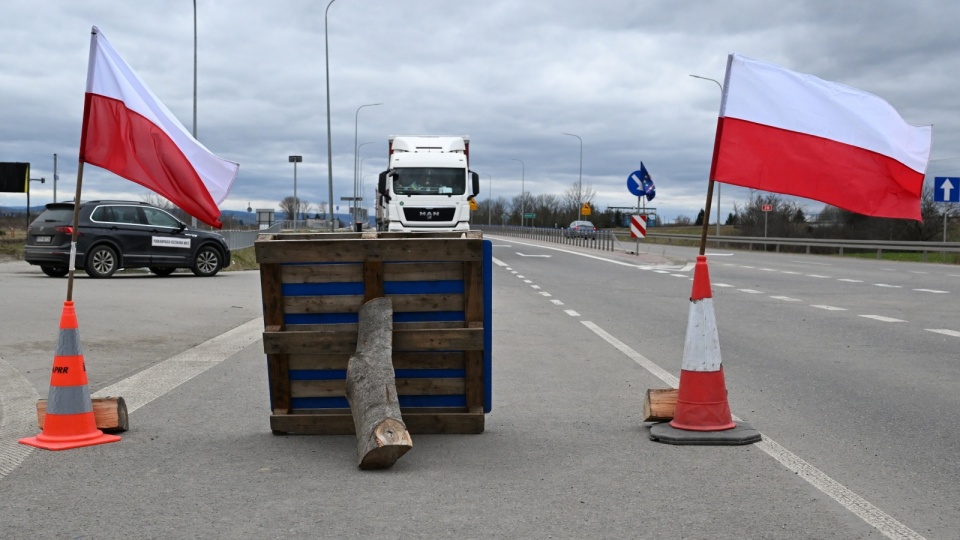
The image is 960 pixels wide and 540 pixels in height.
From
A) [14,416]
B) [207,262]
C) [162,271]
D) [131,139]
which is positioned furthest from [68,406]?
[162,271]

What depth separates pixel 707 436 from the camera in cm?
652

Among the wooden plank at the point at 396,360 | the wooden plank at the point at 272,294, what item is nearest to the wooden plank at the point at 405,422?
the wooden plank at the point at 396,360

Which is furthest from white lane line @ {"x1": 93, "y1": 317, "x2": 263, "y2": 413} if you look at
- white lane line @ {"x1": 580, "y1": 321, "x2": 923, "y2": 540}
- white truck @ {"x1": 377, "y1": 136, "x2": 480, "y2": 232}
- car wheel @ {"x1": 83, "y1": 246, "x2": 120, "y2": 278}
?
white truck @ {"x1": 377, "y1": 136, "x2": 480, "y2": 232}

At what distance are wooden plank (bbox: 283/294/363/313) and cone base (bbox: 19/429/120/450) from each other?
138cm

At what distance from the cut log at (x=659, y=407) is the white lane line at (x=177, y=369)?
3.62 m

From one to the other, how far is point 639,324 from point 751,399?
6061mm

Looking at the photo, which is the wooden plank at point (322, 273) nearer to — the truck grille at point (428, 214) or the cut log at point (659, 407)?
the cut log at point (659, 407)

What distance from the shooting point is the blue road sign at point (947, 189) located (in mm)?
37875

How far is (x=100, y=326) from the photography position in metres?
13.1

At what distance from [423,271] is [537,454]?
4.39ft

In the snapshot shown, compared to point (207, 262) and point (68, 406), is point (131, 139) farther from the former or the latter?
point (207, 262)

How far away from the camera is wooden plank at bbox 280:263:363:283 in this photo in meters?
6.62

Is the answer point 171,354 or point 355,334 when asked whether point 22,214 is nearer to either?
point 171,354

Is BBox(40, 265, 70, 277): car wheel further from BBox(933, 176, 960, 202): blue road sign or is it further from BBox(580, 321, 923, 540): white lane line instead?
BBox(933, 176, 960, 202): blue road sign
